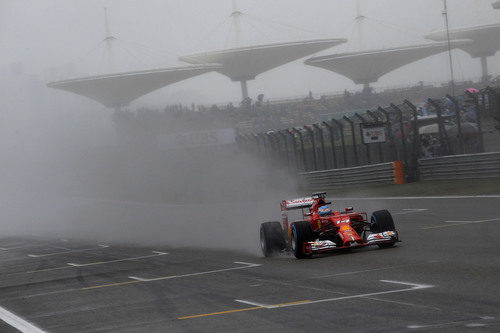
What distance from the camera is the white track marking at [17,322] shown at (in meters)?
9.38

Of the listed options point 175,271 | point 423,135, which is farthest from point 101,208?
point 175,271

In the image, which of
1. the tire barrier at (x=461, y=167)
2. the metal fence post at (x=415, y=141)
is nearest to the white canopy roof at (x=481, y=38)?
the metal fence post at (x=415, y=141)

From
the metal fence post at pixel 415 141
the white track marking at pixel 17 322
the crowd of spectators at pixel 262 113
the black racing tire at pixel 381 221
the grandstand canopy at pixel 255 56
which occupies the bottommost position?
the white track marking at pixel 17 322

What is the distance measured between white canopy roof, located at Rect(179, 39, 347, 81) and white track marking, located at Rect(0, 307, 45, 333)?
10232 cm

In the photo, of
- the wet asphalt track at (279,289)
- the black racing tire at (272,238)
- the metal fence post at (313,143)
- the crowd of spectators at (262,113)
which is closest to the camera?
the wet asphalt track at (279,289)

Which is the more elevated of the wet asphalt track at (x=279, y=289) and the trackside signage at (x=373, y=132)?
the trackside signage at (x=373, y=132)

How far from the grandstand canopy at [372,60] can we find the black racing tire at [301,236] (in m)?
96.2

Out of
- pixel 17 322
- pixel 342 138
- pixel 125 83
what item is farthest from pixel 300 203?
pixel 125 83

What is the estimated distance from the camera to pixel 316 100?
297 feet

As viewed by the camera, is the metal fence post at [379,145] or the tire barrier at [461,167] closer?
the tire barrier at [461,167]

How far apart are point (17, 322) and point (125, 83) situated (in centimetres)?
10105

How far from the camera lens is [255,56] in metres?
114

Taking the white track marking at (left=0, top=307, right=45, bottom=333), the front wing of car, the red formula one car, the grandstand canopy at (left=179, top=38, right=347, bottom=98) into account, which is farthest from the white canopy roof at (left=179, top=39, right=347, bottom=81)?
the white track marking at (left=0, top=307, right=45, bottom=333)

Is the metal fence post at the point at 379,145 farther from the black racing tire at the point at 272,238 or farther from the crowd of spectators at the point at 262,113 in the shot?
the crowd of spectators at the point at 262,113
